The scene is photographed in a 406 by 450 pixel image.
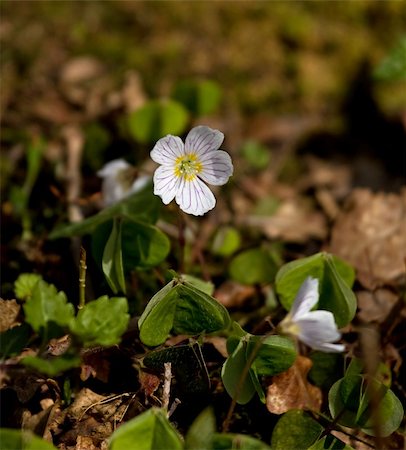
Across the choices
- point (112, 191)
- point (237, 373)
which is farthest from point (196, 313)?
point (112, 191)

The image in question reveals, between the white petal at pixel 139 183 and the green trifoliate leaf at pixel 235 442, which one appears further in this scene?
the white petal at pixel 139 183

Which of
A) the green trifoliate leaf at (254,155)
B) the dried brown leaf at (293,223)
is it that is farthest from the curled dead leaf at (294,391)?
the green trifoliate leaf at (254,155)

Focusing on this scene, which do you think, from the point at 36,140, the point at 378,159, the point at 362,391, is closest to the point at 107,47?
the point at 36,140

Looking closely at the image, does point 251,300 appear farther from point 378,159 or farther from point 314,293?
point 378,159

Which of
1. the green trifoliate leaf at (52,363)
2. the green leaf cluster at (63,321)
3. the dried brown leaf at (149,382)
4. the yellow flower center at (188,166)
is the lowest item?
the dried brown leaf at (149,382)

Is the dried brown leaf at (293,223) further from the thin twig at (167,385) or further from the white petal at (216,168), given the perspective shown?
the thin twig at (167,385)

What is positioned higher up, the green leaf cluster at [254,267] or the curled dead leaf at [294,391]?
the green leaf cluster at [254,267]

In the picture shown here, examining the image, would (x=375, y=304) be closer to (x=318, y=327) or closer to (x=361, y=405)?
(x=361, y=405)
